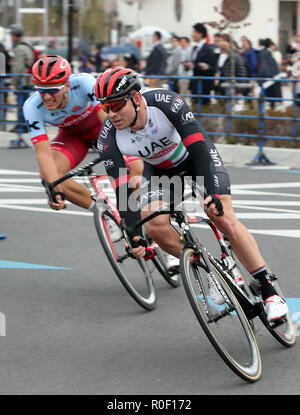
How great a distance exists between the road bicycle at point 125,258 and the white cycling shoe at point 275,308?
122 centimetres

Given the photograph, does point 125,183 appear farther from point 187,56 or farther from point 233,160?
point 187,56

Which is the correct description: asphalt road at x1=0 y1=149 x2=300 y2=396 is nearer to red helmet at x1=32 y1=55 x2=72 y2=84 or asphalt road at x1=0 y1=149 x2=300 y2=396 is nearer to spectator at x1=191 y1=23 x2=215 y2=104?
red helmet at x1=32 y1=55 x2=72 y2=84

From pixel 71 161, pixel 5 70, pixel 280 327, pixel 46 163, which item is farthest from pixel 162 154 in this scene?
pixel 5 70

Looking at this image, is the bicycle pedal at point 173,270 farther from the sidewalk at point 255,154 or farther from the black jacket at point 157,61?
the black jacket at point 157,61

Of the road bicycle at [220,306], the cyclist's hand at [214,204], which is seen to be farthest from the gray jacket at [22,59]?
the cyclist's hand at [214,204]

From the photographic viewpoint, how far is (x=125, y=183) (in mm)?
5688

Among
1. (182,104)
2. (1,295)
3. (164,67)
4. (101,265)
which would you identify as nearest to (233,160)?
(164,67)

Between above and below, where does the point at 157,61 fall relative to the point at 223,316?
above

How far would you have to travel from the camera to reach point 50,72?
6.79 m

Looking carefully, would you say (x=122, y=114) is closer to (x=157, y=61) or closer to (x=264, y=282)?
(x=264, y=282)

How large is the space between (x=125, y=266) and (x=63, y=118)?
1.73 metres

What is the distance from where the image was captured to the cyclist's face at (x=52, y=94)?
22.6 feet

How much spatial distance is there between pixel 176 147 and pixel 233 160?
9.26 m

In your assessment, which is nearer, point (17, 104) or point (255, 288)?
point (255, 288)
